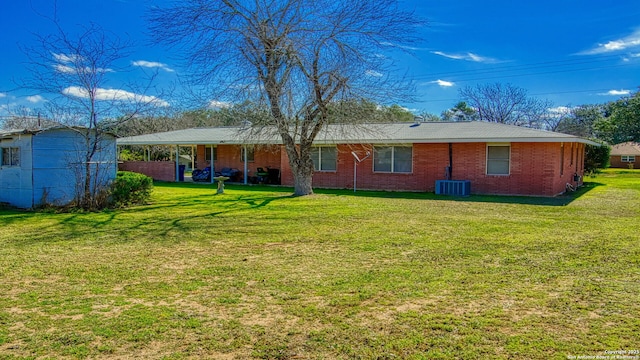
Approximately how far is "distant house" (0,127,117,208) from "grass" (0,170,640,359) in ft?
8.03

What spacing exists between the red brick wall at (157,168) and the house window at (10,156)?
35.6 feet

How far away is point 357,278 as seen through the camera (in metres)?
5.43

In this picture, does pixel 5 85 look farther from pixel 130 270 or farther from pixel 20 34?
pixel 130 270

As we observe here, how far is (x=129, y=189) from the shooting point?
41.1 feet

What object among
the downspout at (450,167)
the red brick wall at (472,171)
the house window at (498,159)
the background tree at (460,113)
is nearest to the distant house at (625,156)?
the background tree at (460,113)

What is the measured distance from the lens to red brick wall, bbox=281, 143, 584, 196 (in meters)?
16.0

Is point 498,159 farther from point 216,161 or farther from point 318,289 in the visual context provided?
point 216,161

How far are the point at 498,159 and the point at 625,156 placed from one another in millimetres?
41978

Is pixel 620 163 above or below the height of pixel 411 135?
below

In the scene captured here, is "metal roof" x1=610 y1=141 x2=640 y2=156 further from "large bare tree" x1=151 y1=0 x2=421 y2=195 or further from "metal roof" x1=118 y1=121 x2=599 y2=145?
"large bare tree" x1=151 y1=0 x2=421 y2=195

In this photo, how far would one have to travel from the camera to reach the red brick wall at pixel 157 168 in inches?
926

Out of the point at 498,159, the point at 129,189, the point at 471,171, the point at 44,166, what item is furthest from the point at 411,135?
the point at 44,166

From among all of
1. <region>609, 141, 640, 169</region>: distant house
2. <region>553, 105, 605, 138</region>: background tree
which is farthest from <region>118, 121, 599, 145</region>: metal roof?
<region>609, 141, 640, 169</region>: distant house

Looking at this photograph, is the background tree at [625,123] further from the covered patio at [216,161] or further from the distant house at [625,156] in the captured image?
the covered patio at [216,161]
